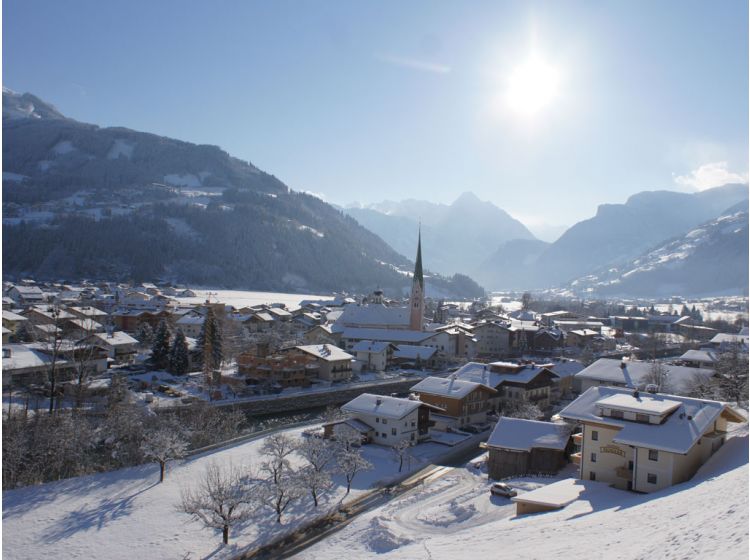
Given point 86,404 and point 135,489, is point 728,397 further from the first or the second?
point 86,404

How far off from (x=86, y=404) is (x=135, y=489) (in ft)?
46.5

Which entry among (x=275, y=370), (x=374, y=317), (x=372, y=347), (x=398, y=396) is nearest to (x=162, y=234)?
(x=374, y=317)

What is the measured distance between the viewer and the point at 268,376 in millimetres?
40906


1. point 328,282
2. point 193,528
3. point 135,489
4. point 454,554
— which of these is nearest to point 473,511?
point 454,554

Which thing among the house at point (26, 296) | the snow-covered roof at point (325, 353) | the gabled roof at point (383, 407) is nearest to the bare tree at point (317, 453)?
the gabled roof at point (383, 407)

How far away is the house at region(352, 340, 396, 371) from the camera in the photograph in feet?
169

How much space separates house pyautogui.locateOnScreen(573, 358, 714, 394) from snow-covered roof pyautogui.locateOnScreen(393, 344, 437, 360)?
18.0m

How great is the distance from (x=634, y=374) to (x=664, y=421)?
19.9 m

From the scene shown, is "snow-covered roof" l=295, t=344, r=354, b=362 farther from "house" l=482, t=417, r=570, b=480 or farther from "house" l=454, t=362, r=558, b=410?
"house" l=482, t=417, r=570, b=480

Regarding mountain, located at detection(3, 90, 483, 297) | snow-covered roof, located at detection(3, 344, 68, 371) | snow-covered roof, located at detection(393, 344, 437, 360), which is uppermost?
mountain, located at detection(3, 90, 483, 297)

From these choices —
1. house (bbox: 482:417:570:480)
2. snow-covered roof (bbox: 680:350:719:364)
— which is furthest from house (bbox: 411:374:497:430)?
snow-covered roof (bbox: 680:350:719:364)

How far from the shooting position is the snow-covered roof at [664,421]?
17031mm

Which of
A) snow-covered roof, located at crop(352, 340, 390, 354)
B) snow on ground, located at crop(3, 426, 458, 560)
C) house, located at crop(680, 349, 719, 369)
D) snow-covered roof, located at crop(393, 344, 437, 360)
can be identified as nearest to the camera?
snow on ground, located at crop(3, 426, 458, 560)

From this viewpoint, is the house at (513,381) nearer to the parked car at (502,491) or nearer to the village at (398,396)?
the village at (398,396)
